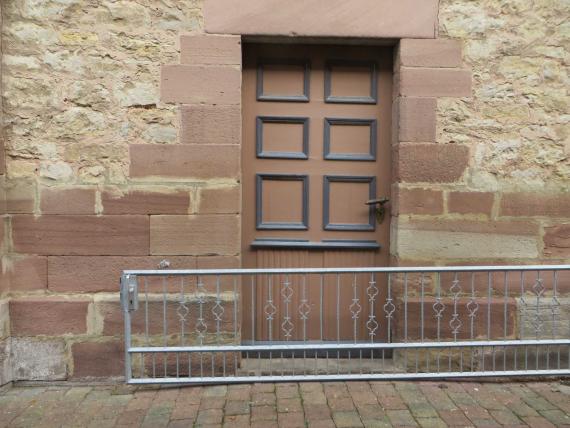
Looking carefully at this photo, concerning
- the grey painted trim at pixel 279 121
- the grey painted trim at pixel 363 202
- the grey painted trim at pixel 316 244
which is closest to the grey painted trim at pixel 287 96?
the grey painted trim at pixel 279 121

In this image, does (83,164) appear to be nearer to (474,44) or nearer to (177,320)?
(177,320)

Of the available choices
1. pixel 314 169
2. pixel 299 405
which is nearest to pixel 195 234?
pixel 314 169

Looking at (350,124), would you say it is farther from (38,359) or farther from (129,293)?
(38,359)

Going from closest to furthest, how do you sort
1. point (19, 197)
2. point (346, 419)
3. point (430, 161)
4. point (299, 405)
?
point (346, 419), point (299, 405), point (19, 197), point (430, 161)

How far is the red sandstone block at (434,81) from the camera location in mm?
3650

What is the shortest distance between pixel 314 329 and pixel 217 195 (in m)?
1.35

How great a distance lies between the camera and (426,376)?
3.45 metres

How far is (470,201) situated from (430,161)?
436 millimetres

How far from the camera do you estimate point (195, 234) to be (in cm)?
365

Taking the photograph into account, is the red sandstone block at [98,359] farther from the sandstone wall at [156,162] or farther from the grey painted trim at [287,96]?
the grey painted trim at [287,96]

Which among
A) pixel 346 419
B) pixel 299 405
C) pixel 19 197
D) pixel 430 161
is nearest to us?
pixel 346 419

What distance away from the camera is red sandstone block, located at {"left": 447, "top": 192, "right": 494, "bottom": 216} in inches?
146

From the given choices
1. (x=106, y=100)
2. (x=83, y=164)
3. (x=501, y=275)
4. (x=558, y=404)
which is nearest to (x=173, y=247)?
(x=83, y=164)

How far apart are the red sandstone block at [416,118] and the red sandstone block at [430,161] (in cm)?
8
